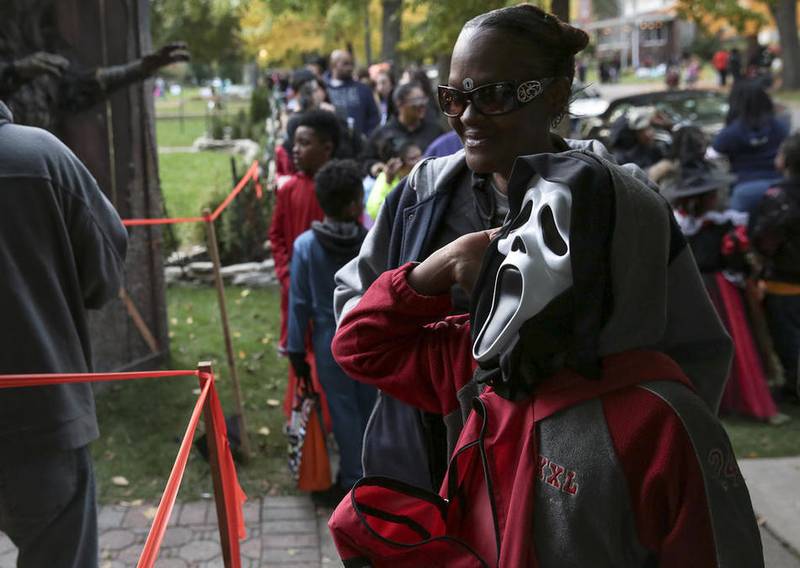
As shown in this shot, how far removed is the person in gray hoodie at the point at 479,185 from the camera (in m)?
2.05

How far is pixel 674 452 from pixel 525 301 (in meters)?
0.37

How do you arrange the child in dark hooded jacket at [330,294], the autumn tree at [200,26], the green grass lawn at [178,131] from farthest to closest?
the autumn tree at [200,26]
the green grass lawn at [178,131]
the child in dark hooded jacket at [330,294]

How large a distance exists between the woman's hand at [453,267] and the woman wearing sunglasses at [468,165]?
0.33 metres

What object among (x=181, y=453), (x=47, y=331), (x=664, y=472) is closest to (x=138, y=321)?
(x=47, y=331)

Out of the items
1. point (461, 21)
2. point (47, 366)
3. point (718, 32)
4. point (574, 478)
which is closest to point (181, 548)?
point (47, 366)

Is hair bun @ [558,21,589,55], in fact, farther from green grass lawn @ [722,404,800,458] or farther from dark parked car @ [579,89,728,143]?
dark parked car @ [579,89,728,143]

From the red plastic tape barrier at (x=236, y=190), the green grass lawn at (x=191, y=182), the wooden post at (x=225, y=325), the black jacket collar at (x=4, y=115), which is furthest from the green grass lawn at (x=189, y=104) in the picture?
the black jacket collar at (x=4, y=115)

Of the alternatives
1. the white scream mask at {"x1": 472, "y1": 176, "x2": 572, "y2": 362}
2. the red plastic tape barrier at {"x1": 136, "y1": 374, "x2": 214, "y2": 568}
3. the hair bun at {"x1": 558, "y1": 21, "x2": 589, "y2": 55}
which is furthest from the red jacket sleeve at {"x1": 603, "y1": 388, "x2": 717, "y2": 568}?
the red plastic tape barrier at {"x1": 136, "y1": 374, "x2": 214, "y2": 568}

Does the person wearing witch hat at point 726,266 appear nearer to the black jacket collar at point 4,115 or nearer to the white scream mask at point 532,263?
the black jacket collar at point 4,115

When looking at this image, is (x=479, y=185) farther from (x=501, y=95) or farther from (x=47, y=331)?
(x=47, y=331)

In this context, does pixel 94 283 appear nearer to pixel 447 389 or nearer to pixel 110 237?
pixel 110 237

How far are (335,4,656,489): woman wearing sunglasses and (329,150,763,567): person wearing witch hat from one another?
37 centimetres

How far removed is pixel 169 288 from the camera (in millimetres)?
9609

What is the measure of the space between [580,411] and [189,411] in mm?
4838
